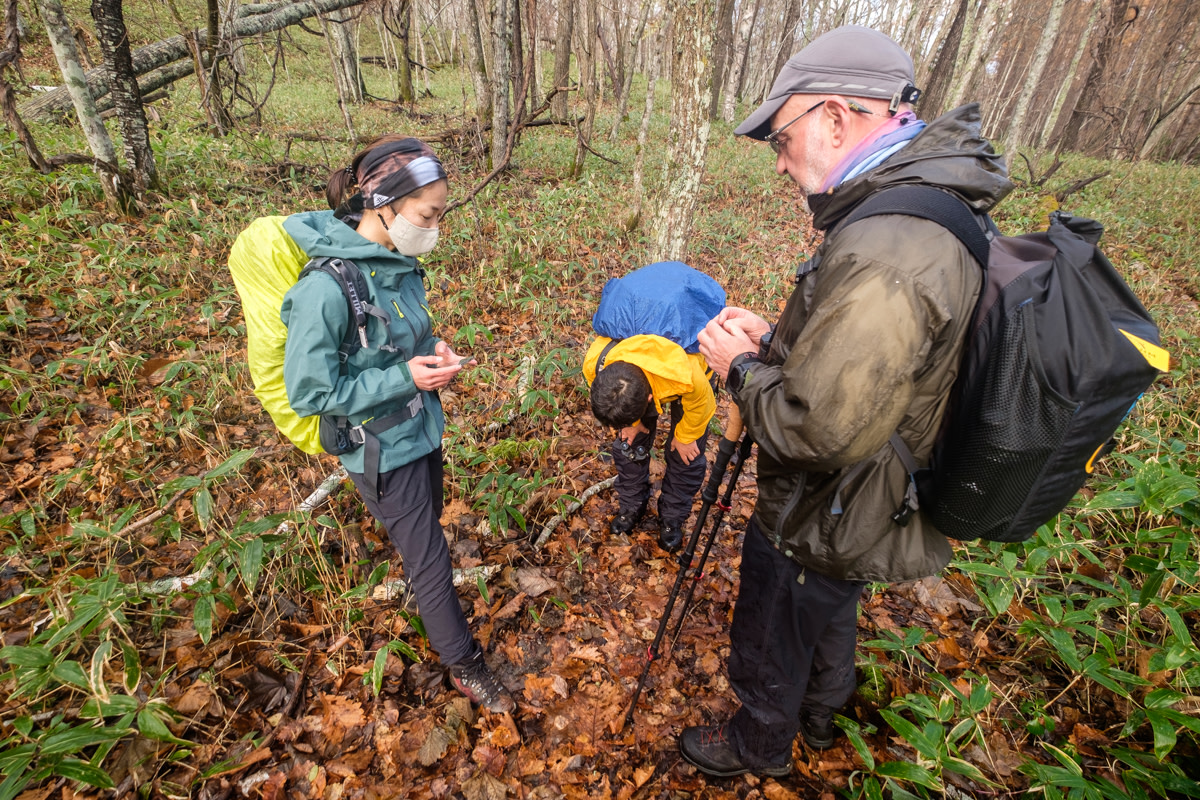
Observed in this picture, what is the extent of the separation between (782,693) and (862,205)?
1.83 m

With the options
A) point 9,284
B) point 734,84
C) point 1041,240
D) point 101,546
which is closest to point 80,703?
point 101,546

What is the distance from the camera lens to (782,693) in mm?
1917

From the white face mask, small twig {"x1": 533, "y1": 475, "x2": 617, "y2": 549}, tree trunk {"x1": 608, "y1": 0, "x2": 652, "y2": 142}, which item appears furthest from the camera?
tree trunk {"x1": 608, "y1": 0, "x2": 652, "y2": 142}

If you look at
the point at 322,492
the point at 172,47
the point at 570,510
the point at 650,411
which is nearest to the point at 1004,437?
the point at 650,411

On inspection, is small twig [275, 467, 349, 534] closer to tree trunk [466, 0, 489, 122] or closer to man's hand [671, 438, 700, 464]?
man's hand [671, 438, 700, 464]

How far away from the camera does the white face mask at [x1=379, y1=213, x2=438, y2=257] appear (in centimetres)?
205

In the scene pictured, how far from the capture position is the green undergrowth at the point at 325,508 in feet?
6.35

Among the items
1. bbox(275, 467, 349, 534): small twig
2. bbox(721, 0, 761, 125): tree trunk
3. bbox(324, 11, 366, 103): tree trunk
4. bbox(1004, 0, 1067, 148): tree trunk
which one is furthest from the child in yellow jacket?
bbox(721, 0, 761, 125): tree trunk

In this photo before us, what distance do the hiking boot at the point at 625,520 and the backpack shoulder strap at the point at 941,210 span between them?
2528 mm

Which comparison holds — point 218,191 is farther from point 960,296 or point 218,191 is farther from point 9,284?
point 960,296

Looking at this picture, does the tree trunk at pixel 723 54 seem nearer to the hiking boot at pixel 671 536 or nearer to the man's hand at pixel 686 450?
the man's hand at pixel 686 450

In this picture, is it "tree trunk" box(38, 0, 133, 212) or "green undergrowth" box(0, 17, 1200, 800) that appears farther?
"tree trunk" box(38, 0, 133, 212)

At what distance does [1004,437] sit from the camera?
121cm

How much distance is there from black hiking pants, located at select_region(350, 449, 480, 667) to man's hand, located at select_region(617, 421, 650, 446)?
49.0 inches
